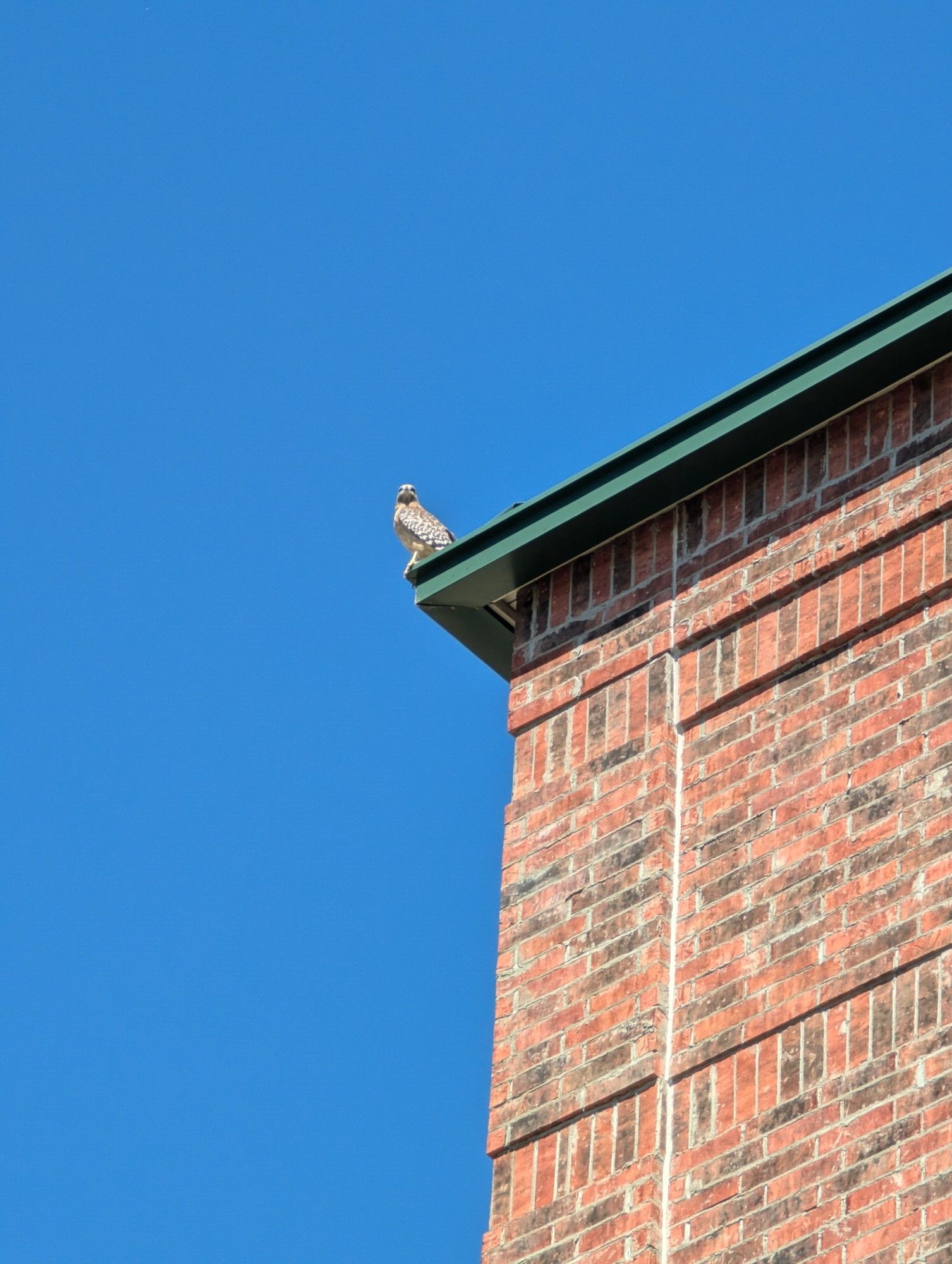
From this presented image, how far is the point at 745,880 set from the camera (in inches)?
452

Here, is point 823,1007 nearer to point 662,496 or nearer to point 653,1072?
point 653,1072

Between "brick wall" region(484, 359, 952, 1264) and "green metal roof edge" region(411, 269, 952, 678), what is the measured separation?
96 mm

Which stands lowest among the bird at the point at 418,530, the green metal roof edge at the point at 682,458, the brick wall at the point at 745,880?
the brick wall at the point at 745,880

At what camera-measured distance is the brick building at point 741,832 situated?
1072cm

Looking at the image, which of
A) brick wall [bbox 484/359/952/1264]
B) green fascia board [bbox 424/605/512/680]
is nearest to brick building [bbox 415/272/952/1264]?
brick wall [bbox 484/359/952/1264]

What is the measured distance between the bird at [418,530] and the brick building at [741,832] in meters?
1.27

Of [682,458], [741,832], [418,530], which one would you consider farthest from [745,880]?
[418,530]

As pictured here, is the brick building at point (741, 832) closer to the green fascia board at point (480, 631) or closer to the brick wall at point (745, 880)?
the brick wall at point (745, 880)

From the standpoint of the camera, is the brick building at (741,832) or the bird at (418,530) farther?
the bird at (418,530)

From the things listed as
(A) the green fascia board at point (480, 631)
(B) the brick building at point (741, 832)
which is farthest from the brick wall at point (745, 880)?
(A) the green fascia board at point (480, 631)

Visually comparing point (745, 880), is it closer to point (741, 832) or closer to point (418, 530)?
point (741, 832)

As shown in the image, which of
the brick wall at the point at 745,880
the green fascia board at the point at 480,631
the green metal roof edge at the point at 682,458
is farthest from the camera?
the green fascia board at the point at 480,631

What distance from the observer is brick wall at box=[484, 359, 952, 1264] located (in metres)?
10.7

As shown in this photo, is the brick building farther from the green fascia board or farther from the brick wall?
the green fascia board
